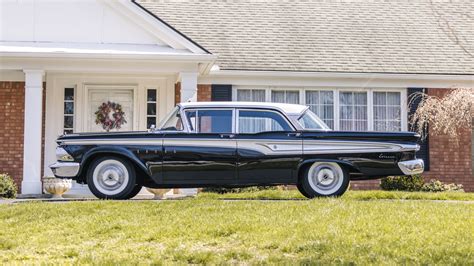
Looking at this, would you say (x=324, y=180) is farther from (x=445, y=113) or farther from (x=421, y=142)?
(x=421, y=142)

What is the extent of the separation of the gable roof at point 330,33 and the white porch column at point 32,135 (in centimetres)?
451

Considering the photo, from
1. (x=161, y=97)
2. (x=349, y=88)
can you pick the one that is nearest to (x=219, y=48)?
(x=161, y=97)

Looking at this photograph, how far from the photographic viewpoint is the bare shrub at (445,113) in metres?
15.5

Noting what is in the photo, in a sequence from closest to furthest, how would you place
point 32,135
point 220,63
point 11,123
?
point 32,135, point 11,123, point 220,63

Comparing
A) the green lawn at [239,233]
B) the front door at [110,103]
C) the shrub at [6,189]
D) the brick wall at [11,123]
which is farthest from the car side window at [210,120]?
the brick wall at [11,123]

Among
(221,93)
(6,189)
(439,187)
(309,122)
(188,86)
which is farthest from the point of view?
(221,93)

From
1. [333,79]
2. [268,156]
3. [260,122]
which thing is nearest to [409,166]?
[268,156]

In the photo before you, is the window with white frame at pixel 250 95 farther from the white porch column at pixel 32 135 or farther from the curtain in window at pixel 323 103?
the white porch column at pixel 32 135

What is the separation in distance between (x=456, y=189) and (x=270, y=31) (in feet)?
20.9

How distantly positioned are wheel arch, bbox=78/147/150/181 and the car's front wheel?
2.50 m

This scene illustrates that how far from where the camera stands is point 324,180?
10.4 m

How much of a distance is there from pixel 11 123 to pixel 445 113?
1022cm

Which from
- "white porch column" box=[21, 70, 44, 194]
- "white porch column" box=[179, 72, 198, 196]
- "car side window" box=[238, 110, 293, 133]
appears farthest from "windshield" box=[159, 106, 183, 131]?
"white porch column" box=[21, 70, 44, 194]

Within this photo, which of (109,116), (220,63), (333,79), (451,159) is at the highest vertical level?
(220,63)
